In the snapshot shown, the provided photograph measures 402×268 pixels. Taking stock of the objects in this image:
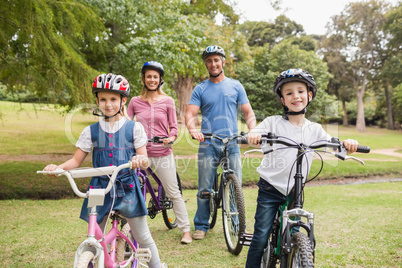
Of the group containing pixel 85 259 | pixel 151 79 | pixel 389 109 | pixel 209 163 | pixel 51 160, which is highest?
pixel 389 109

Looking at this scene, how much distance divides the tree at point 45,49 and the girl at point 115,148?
3.25 meters

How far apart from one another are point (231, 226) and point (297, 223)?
187 cm

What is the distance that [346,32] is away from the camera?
34.0 m

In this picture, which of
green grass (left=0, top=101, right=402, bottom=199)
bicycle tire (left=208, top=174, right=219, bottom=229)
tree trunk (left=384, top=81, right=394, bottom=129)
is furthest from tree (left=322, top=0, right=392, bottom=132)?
bicycle tire (left=208, top=174, right=219, bottom=229)

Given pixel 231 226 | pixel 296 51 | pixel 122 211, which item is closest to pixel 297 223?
pixel 122 211

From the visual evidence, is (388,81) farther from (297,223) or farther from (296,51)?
(297,223)

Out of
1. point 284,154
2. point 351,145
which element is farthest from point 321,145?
Answer: point 284,154

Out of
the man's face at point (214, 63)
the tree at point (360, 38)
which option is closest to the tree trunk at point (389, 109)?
the tree at point (360, 38)

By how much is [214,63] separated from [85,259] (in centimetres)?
283

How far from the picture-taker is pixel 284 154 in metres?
2.61

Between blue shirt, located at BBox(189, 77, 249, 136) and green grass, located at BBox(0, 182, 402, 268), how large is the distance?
146cm

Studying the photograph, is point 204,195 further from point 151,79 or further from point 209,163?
point 151,79

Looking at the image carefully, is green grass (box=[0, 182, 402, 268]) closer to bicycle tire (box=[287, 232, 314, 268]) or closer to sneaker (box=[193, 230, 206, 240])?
sneaker (box=[193, 230, 206, 240])

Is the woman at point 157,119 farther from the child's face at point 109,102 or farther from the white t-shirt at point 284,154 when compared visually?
the white t-shirt at point 284,154
